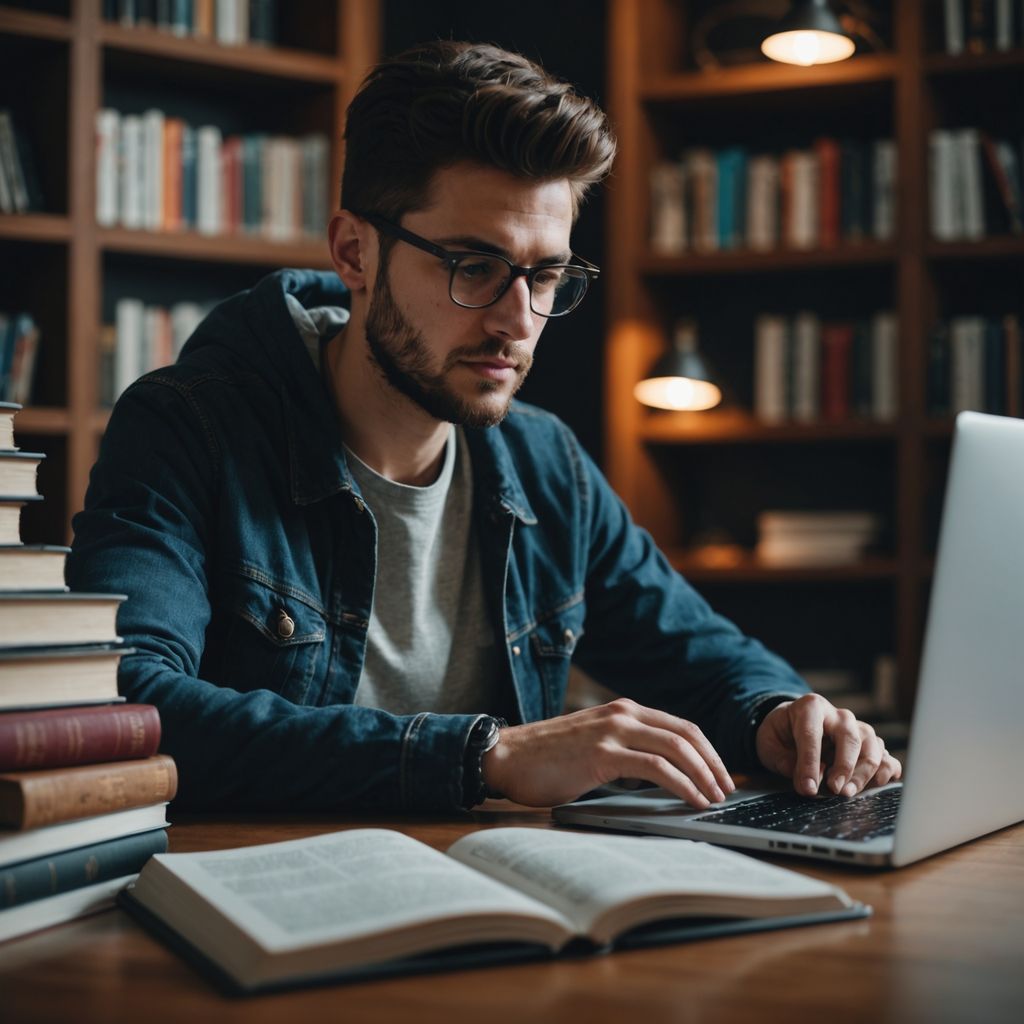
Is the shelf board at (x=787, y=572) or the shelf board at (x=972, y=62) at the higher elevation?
the shelf board at (x=972, y=62)

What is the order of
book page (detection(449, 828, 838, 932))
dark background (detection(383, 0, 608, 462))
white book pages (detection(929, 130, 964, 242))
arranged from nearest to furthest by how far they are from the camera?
book page (detection(449, 828, 838, 932))
white book pages (detection(929, 130, 964, 242))
dark background (detection(383, 0, 608, 462))

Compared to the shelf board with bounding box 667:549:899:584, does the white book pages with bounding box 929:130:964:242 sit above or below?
above

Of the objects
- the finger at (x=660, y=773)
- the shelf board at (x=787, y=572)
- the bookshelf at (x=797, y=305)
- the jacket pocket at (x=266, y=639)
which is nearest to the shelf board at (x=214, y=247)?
the bookshelf at (x=797, y=305)

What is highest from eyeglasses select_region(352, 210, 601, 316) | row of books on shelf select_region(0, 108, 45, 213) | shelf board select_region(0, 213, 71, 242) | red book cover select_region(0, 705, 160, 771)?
row of books on shelf select_region(0, 108, 45, 213)

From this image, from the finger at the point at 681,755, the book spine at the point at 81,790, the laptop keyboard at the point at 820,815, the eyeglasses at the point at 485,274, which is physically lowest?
the laptop keyboard at the point at 820,815

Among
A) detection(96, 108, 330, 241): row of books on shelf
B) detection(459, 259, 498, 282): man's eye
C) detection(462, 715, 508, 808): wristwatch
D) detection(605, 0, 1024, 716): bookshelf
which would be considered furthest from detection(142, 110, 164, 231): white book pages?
detection(462, 715, 508, 808): wristwatch

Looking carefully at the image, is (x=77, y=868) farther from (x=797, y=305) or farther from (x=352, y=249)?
(x=797, y=305)

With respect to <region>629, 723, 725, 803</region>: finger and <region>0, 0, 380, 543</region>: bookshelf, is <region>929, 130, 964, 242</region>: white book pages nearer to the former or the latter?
<region>0, 0, 380, 543</region>: bookshelf

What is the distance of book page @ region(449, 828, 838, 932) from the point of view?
785mm

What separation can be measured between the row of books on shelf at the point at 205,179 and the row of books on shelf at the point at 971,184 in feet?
4.76

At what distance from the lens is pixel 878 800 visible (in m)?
1.17

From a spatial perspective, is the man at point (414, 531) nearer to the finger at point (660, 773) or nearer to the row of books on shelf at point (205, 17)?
the finger at point (660, 773)

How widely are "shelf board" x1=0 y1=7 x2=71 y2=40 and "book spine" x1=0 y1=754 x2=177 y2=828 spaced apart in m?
2.33

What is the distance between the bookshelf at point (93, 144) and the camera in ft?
9.35
